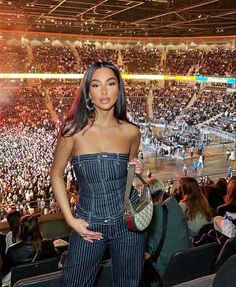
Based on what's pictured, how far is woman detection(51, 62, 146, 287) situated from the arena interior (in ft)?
11.3

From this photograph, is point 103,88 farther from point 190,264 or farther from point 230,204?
point 230,204

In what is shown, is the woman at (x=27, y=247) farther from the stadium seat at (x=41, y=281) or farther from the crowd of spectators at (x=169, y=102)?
the crowd of spectators at (x=169, y=102)

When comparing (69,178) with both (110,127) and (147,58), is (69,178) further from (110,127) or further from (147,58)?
(147,58)

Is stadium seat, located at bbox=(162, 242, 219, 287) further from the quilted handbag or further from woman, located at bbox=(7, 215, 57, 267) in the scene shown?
woman, located at bbox=(7, 215, 57, 267)

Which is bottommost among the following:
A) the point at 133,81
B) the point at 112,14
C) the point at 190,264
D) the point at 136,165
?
the point at 190,264

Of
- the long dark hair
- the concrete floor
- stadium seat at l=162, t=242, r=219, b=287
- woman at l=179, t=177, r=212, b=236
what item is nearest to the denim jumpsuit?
the long dark hair

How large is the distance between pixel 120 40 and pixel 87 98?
97.4 feet

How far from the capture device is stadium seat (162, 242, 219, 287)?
2.25m

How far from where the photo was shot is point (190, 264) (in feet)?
7.69

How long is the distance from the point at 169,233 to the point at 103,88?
1.17 metres

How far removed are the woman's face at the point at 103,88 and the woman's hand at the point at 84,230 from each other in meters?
0.48


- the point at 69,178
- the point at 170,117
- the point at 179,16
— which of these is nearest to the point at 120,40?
the point at 170,117

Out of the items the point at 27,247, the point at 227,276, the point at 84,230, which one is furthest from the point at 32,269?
the point at 227,276

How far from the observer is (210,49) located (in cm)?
2909
